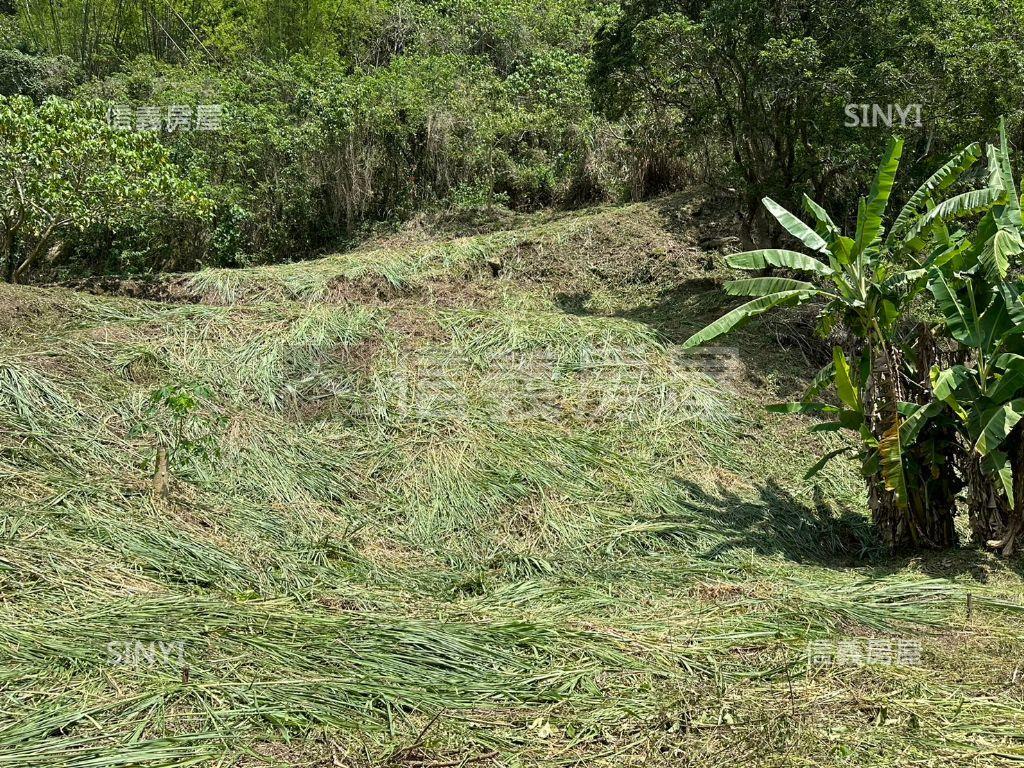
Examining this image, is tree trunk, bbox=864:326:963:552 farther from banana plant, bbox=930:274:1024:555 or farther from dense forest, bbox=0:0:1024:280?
dense forest, bbox=0:0:1024:280

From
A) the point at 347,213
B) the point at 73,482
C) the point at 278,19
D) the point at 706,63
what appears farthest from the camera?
the point at 278,19

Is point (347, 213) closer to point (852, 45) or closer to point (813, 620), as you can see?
point (852, 45)

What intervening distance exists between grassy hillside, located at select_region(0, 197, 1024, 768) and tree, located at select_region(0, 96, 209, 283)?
3.57ft

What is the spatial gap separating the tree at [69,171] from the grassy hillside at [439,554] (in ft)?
3.57

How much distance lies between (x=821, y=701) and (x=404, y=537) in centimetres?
312

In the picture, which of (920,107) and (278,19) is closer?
(920,107)

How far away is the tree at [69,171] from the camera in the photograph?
10.4 metres

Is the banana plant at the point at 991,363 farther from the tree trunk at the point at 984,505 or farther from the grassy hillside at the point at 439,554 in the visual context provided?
the grassy hillside at the point at 439,554

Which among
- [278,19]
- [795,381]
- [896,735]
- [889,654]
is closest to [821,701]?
[896,735]

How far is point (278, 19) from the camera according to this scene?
896 inches

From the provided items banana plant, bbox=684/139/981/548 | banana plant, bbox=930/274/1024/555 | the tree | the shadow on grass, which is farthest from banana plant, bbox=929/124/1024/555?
the tree

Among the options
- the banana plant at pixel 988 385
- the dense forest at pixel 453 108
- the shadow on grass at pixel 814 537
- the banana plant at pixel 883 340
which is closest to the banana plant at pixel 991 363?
the banana plant at pixel 988 385

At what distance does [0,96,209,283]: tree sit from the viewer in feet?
34.1

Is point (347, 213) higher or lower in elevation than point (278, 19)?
lower
